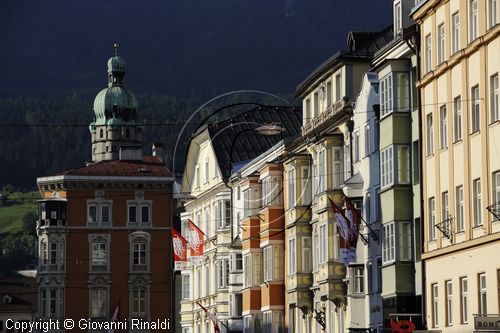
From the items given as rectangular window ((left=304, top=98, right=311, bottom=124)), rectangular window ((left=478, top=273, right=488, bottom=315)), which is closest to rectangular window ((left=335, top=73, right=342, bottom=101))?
rectangular window ((left=304, top=98, right=311, bottom=124))

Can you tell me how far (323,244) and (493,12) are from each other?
26.6 metres

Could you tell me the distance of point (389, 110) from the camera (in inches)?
2534

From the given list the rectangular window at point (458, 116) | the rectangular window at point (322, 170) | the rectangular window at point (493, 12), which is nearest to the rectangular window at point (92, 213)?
the rectangular window at point (322, 170)

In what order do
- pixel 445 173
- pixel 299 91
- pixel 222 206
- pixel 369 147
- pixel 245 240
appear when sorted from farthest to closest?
pixel 222 206, pixel 245 240, pixel 299 91, pixel 369 147, pixel 445 173

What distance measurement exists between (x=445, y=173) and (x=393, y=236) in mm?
7164

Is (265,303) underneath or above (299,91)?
underneath

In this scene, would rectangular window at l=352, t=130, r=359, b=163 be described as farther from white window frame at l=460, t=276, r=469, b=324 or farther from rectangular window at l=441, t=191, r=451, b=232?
white window frame at l=460, t=276, r=469, b=324

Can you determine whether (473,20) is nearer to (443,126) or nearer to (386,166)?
(443,126)

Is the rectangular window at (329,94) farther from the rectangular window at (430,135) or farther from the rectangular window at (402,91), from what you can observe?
the rectangular window at (430,135)

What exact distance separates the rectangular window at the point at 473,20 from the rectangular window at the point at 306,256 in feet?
95.7

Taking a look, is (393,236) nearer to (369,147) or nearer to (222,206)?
(369,147)

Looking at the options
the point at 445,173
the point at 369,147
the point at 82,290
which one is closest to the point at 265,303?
the point at 369,147

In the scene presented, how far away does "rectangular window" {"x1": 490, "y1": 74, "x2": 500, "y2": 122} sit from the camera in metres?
51.2

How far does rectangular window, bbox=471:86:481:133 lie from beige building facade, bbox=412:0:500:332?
30mm
